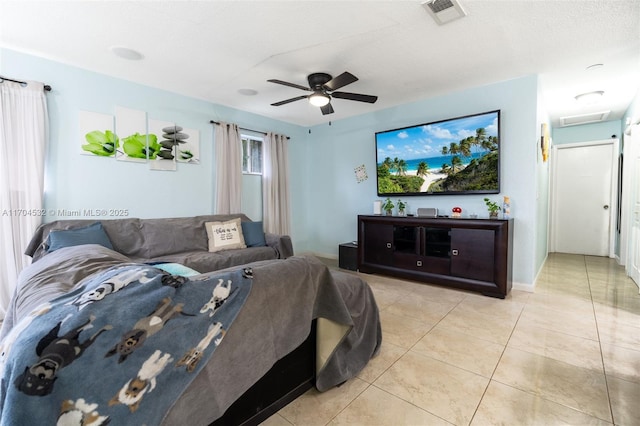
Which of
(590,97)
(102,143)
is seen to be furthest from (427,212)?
(102,143)

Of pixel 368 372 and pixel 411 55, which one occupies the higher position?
pixel 411 55

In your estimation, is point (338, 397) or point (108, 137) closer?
point (338, 397)

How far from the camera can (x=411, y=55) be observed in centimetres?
280

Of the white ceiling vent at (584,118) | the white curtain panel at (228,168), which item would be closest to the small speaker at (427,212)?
the white curtain panel at (228,168)

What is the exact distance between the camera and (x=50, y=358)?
70cm

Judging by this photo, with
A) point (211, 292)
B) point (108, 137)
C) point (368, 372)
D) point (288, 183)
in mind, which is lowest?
point (368, 372)

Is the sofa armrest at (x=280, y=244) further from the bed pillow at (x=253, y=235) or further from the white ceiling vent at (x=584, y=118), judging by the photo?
the white ceiling vent at (x=584, y=118)

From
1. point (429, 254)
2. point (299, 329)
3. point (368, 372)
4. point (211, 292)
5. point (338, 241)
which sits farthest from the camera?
point (338, 241)

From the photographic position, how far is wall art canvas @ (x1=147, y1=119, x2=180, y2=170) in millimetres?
3561

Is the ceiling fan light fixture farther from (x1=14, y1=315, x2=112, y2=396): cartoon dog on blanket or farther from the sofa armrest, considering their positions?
(x1=14, y1=315, x2=112, y2=396): cartoon dog on blanket

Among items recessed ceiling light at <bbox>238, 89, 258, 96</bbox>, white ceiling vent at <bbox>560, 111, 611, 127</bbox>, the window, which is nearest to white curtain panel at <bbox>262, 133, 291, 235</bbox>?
the window

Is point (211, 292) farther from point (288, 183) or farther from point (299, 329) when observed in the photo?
point (288, 183)

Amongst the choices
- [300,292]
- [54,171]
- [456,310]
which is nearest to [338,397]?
[300,292]

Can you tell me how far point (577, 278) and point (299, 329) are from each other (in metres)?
4.42
